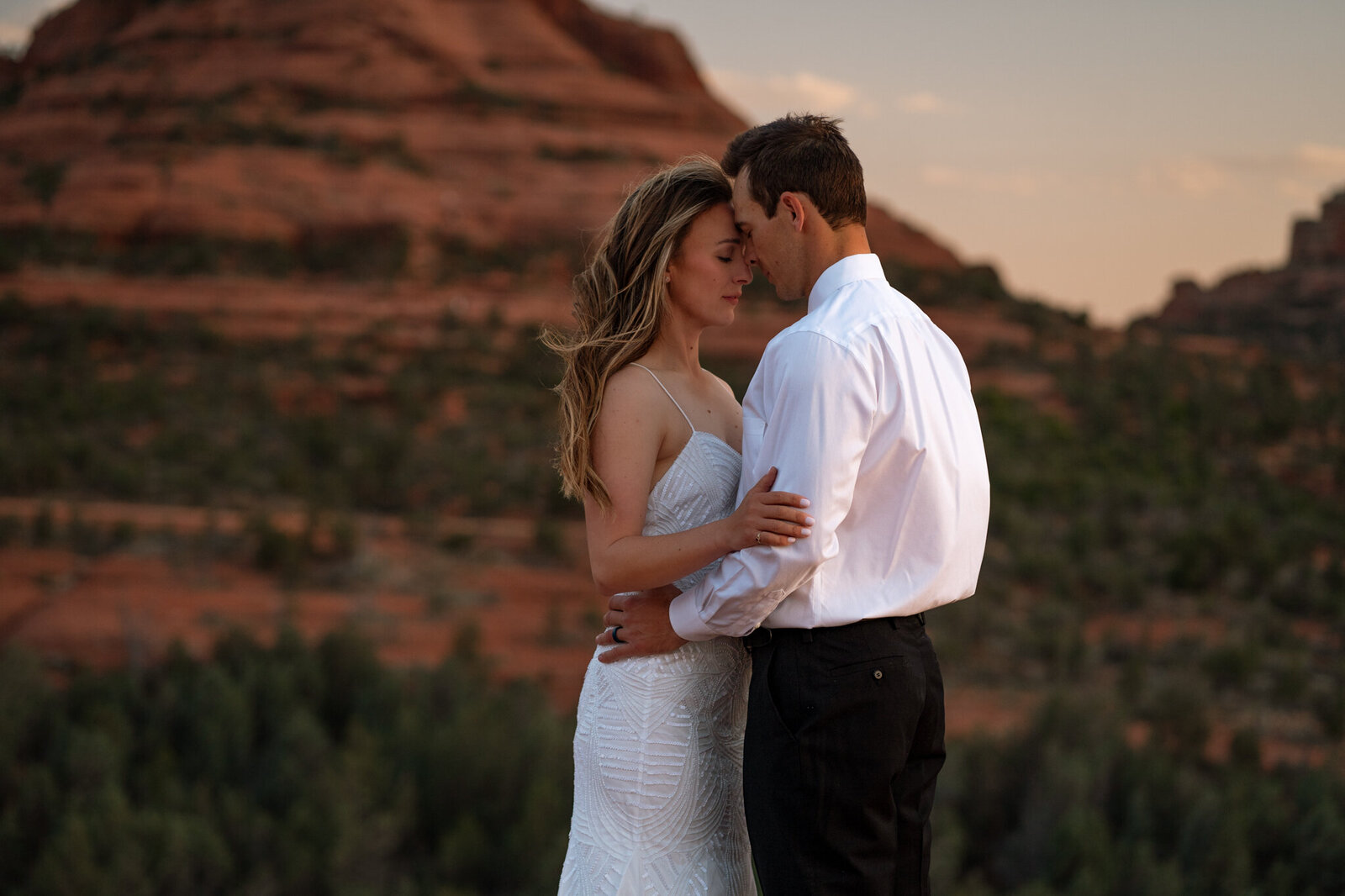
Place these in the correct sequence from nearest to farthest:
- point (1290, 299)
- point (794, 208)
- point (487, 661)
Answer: point (794, 208), point (487, 661), point (1290, 299)

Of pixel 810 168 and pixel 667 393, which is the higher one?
pixel 810 168

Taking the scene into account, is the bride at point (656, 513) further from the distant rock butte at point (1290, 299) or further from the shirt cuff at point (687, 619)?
the distant rock butte at point (1290, 299)

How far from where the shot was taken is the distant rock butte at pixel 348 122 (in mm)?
33594

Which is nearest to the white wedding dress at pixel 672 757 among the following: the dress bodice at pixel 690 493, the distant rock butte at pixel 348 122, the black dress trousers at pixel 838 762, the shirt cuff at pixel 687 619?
the dress bodice at pixel 690 493

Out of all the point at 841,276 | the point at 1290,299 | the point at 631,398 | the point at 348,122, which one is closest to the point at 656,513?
the point at 631,398

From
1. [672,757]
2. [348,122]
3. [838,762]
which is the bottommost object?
[672,757]

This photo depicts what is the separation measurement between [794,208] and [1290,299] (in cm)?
4223

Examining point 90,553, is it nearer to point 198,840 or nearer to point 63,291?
point 198,840

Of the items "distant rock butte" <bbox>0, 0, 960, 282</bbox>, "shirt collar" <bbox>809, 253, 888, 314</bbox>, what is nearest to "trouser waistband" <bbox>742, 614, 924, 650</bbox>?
"shirt collar" <bbox>809, 253, 888, 314</bbox>

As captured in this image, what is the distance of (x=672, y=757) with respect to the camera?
2379 millimetres

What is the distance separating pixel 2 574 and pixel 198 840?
750cm

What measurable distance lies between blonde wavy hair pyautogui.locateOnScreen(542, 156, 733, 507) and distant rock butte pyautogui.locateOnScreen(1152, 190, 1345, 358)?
3404 centimetres

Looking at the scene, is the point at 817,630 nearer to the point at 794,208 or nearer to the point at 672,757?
the point at 672,757

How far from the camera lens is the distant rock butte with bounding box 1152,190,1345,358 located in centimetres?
3459
